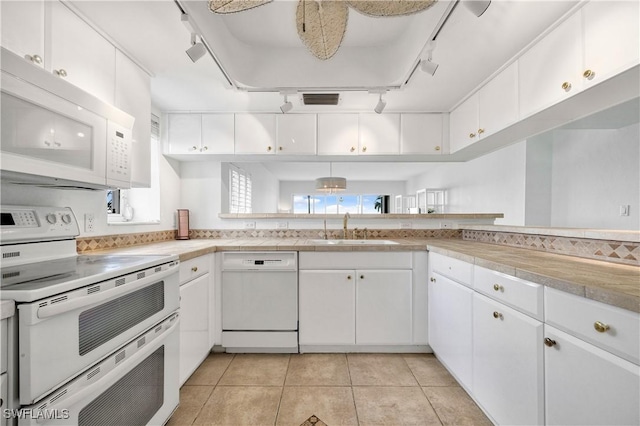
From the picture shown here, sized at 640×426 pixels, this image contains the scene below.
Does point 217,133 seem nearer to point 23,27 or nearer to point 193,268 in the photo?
point 193,268

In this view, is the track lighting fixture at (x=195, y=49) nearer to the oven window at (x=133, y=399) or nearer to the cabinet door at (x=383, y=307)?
the oven window at (x=133, y=399)

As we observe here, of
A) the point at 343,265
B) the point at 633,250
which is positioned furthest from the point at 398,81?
the point at 633,250

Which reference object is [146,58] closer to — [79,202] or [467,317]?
[79,202]

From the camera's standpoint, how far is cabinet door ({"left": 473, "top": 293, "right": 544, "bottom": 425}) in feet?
3.56

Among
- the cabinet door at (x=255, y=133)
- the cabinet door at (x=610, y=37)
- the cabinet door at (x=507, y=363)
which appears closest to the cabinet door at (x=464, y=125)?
the cabinet door at (x=610, y=37)

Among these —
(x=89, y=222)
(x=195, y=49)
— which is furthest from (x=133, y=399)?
(x=195, y=49)

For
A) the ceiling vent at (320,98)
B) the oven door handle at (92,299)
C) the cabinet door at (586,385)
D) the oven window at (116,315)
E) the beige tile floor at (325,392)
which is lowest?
the beige tile floor at (325,392)

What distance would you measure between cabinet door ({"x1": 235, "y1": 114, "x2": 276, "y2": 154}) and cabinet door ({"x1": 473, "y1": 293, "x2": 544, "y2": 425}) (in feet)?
6.88

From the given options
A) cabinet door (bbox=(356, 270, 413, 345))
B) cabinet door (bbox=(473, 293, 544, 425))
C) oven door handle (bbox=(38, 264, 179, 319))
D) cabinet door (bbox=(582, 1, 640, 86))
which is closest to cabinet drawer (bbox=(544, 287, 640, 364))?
cabinet door (bbox=(473, 293, 544, 425))

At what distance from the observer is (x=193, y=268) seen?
1.84 meters

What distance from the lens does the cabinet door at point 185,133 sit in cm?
262

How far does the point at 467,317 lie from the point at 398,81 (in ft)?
5.49

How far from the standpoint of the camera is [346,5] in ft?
3.67

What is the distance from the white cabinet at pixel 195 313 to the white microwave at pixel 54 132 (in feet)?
2.30
